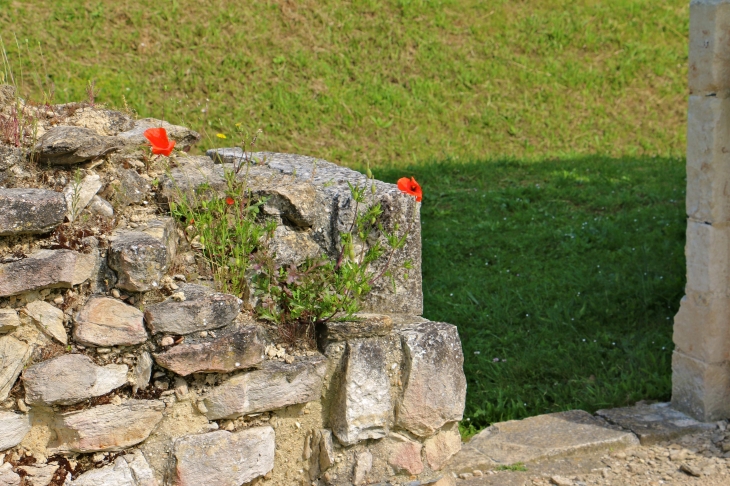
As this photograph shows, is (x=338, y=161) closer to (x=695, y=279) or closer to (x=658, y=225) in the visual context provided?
(x=658, y=225)

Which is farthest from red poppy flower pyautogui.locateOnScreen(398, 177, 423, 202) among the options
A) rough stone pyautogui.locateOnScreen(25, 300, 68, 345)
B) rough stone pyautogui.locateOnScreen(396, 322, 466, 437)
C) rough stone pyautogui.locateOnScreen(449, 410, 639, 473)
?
rough stone pyautogui.locateOnScreen(449, 410, 639, 473)

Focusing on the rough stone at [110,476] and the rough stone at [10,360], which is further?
the rough stone at [110,476]

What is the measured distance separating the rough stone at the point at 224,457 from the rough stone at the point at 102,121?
3.92 ft

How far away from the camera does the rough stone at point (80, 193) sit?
8.16ft

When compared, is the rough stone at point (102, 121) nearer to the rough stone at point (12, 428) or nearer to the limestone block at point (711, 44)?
the rough stone at point (12, 428)

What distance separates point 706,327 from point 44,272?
11.5ft

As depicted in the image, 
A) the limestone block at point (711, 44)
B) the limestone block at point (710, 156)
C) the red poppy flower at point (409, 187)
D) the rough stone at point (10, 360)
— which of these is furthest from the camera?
the limestone block at point (710, 156)

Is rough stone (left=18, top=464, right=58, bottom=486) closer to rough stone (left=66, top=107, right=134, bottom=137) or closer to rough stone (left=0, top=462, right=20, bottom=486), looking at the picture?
rough stone (left=0, top=462, right=20, bottom=486)

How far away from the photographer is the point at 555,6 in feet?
37.5

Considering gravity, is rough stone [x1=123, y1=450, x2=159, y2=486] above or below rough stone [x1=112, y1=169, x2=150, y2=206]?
below

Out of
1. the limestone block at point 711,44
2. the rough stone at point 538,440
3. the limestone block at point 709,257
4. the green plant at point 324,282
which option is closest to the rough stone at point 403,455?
the green plant at point 324,282

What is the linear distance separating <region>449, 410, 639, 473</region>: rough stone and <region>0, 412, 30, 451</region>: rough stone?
2244mm

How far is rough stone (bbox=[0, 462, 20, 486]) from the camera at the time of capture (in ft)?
7.38

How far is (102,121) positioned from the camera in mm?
3057
